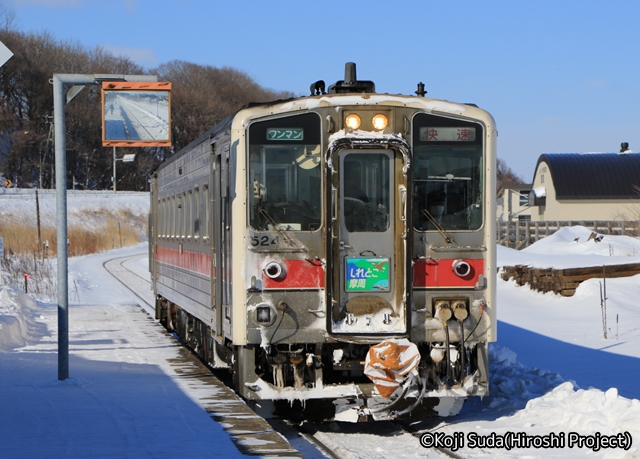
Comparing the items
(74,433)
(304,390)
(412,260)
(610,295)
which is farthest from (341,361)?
(610,295)

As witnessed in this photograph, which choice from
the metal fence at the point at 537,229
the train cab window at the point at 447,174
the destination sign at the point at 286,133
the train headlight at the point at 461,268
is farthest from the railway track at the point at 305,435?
the metal fence at the point at 537,229

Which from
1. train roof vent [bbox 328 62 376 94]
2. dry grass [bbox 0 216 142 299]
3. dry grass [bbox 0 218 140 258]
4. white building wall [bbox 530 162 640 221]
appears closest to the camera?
train roof vent [bbox 328 62 376 94]

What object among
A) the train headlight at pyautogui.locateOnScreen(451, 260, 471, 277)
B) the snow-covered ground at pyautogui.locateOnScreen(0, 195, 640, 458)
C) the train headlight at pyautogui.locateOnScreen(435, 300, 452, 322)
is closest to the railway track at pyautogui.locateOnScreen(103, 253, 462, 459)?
the snow-covered ground at pyautogui.locateOnScreen(0, 195, 640, 458)

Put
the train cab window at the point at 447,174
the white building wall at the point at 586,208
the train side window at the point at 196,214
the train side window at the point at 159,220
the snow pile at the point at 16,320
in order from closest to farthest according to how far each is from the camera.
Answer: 1. the train cab window at the point at 447,174
2. the train side window at the point at 196,214
3. the snow pile at the point at 16,320
4. the train side window at the point at 159,220
5. the white building wall at the point at 586,208

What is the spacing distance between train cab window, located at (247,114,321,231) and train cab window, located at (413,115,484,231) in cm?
99

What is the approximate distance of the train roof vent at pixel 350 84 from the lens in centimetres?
931

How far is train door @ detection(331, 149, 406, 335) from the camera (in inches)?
336

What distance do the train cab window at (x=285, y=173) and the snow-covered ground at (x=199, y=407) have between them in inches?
77.1

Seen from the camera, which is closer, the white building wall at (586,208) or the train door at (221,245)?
the train door at (221,245)

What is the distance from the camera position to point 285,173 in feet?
28.5

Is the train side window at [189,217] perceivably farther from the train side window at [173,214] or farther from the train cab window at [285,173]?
the train cab window at [285,173]

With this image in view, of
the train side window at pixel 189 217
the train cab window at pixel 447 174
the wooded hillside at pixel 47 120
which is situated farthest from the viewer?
the wooded hillside at pixel 47 120

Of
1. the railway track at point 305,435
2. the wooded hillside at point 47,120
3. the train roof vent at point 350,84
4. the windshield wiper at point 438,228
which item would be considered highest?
the wooded hillside at point 47,120

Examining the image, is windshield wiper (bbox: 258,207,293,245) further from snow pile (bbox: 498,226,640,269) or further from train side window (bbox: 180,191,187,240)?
snow pile (bbox: 498,226,640,269)
